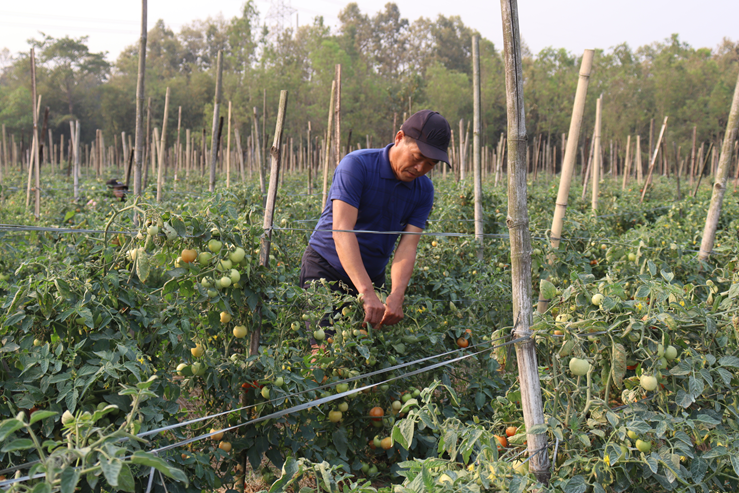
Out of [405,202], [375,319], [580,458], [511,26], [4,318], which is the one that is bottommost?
[580,458]

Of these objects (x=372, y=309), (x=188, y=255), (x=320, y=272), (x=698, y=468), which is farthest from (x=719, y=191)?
(x=188, y=255)

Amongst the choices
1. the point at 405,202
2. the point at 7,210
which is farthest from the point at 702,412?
the point at 7,210

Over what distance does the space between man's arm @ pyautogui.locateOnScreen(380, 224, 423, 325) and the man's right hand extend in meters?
0.06

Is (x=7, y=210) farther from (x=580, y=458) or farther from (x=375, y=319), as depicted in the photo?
(x=580, y=458)

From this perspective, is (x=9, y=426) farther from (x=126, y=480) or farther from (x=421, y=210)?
(x=421, y=210)

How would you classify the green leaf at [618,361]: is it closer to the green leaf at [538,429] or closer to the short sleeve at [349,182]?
the green leaf at [538,429]

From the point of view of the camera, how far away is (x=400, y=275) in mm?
2488

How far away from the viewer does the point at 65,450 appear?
86 centimetres

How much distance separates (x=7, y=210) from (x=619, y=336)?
6.62 m

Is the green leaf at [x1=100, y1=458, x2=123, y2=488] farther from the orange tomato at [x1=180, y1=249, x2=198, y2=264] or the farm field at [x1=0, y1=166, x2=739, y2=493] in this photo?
the orange tomato at [x1=180, y1=249, x2=198, y2=264]

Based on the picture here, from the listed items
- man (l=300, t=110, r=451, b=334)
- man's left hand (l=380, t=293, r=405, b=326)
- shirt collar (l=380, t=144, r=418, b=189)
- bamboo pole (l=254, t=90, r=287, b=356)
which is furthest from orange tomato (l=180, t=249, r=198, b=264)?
shirt collar (l=380, t=144, r=418, b=189)

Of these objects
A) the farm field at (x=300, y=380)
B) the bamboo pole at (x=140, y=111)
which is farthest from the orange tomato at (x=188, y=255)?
the bamboo pole at (x=140, y=111)

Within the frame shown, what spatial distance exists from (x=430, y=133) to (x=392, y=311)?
0.81m

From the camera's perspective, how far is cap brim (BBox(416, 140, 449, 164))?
2213 mm
